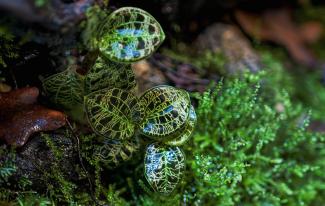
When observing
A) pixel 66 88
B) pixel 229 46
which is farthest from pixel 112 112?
pixel 229 46

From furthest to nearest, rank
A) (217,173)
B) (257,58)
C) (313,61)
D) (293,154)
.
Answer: (313,61) → (257,58) → (293,154) → (217,173)

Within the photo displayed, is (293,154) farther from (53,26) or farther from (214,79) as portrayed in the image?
(53,26)

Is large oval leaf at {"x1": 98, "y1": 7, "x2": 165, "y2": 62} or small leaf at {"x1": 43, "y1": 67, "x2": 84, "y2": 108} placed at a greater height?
large oval leaf at {"x1": 98, "y1": 7, "x2": 165, "y2": 62}

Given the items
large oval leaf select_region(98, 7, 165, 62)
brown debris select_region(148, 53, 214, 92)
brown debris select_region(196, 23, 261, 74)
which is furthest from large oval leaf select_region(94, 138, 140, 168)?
brown debris select_region(196, 23, 261, 74)

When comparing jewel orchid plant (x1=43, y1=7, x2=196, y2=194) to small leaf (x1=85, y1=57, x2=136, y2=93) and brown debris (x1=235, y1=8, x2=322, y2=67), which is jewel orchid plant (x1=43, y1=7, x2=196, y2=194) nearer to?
small leaf (x1=85, y1=57, x2=136, y2=93)

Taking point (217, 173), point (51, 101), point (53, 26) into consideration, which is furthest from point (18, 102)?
point (217, 173)
